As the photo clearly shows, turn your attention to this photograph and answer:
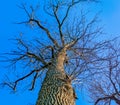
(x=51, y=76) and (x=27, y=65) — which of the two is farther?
(x=27, y=65)

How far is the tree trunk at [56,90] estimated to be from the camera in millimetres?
5723

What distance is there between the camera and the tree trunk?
5.72 meters

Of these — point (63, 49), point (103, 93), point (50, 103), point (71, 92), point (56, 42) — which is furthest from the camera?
point (103, 93)

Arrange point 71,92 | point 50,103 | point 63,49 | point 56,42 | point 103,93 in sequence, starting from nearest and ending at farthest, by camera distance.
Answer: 1. point 50,103
2. point 71,92
3. point 63,49
4. point 56,42
5. point 103,93

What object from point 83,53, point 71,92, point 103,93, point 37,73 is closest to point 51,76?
point 71,92

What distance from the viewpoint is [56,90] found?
5.96 metres

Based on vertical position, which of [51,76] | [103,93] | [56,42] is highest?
[56,42]

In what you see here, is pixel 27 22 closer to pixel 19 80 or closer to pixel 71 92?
pixel 19 80

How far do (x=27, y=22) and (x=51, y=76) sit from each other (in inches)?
132

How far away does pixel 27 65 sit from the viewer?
857 cm

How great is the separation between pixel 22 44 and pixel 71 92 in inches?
115

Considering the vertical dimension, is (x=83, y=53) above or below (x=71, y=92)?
above

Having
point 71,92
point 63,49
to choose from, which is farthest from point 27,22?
point 71,92

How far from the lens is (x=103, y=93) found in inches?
409
